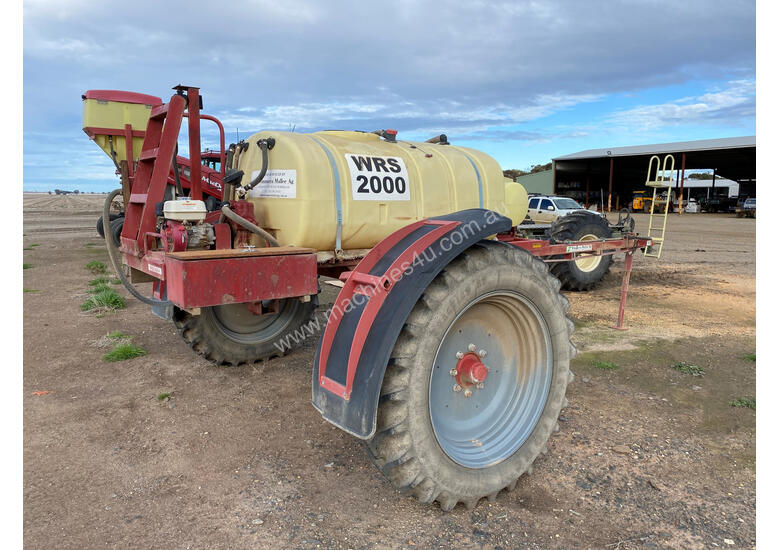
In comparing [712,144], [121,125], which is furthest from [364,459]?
[712,144]

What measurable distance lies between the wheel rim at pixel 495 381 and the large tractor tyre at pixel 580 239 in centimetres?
517

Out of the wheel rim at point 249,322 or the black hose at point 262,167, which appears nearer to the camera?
the black hose at point 262,167

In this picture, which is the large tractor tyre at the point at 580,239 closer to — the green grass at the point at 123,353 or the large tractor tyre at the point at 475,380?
the large tractor tyre at the point at 475,380

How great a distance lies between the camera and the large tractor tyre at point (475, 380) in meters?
2.33

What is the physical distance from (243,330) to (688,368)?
4333 mm

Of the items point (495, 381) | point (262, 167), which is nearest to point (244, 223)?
point (262, 167)

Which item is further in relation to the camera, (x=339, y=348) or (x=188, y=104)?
(x=188, y=104)

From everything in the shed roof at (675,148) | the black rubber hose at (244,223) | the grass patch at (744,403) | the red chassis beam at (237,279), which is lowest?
the grass patch at (744,403)

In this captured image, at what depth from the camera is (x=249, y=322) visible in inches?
198

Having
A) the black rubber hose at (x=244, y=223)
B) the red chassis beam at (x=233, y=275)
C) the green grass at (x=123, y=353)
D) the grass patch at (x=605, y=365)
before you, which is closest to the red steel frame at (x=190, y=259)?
the red chassis beam at (x=233, y=275)

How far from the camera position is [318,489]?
290 cm

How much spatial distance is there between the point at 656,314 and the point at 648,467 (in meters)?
4.41

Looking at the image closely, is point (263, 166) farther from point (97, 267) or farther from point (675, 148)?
point (675, 148)

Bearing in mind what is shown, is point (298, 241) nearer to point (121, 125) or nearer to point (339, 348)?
point (339, 348)
